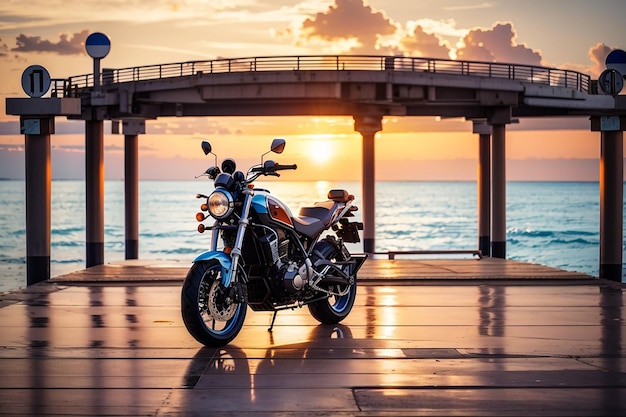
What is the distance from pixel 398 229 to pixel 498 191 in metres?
64.7

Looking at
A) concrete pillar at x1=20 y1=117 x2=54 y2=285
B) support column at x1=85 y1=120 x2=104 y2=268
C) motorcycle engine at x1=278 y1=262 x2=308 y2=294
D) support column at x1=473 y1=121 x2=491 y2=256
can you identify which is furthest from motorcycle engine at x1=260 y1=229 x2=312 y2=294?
support column at x1=473 y1=121 x2=491 y2=256

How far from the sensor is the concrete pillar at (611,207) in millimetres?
24266

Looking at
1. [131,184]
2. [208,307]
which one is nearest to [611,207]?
[208,307]

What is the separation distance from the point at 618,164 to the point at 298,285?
50.7ft

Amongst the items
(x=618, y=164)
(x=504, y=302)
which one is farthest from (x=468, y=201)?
(x=504, y=302)

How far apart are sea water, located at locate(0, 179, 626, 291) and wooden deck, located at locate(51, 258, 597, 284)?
33.5 metres

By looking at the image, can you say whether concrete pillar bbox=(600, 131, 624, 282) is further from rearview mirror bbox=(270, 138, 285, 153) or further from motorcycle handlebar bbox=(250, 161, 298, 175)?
rearview mirror bbox=(270, 138, 285, 153)

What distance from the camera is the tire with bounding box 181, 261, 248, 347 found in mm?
9906

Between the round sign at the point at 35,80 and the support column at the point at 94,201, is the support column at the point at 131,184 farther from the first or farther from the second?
the round sign at the point at 35,80

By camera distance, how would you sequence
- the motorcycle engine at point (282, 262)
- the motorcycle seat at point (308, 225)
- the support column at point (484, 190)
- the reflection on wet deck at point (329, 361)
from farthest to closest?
1. the support column at point (484, 190)
2. the motorcycle seat at point (308, 225)
3. the motorcycle engine at point (282, 262)
4. the reflection on wet deck at point (329, 361)

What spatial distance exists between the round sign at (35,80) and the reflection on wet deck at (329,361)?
808cm

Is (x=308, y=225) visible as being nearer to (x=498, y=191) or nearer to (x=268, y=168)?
(x=268, y=168)

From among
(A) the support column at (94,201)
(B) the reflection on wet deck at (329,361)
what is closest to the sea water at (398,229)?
(A) the support column at (94,201)

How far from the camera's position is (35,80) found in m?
21.8
